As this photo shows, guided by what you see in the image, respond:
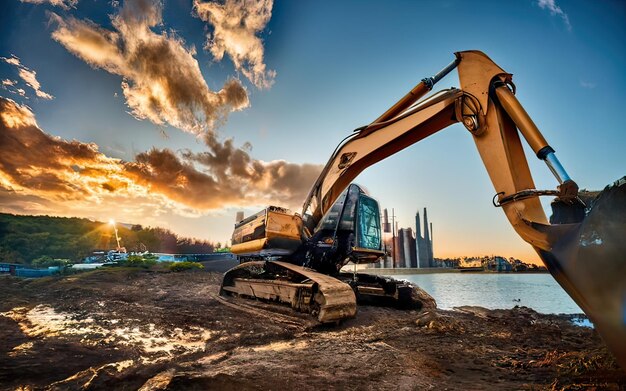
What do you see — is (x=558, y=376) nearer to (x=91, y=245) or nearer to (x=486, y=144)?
(x=486, y=144)

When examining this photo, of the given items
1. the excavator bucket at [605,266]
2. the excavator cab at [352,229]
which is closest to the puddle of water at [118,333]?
the excavator cab at [352,229]

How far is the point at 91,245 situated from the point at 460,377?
41.0 metres

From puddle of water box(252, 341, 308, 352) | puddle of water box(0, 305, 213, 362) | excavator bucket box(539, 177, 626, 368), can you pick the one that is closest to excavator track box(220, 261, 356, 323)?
puddle of water box(252, 341, 308, 352)

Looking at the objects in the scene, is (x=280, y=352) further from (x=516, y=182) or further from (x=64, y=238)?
(x=64, y=238)

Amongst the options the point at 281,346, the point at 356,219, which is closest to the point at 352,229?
the point at 356,219

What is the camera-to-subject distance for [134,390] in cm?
262

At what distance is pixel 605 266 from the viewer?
219 centimetres

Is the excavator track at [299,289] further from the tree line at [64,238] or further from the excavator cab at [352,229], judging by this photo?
the tree line at [64,238]

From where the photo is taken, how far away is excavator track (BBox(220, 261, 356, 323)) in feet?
18.0

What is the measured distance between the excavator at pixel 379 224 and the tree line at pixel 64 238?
3191cm

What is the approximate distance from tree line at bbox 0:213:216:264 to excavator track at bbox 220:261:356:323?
30.5m

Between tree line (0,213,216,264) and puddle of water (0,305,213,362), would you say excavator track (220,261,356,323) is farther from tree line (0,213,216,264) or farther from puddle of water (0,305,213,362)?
tree line (0,213,216,264)

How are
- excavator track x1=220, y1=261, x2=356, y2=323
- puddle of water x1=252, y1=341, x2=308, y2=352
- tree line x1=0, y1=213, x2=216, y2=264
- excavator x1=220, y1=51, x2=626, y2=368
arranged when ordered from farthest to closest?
1. tree line x1=0, y1=213, x2=216, y2=264
2. excavator track x1=220, y1=261, x2=356, y2=323
3. puddle of water x1=252, y1=341, x2=308, y2=352
4. excavator x1=220, y1=51, x2=626, y2=368

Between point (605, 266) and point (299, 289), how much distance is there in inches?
197
